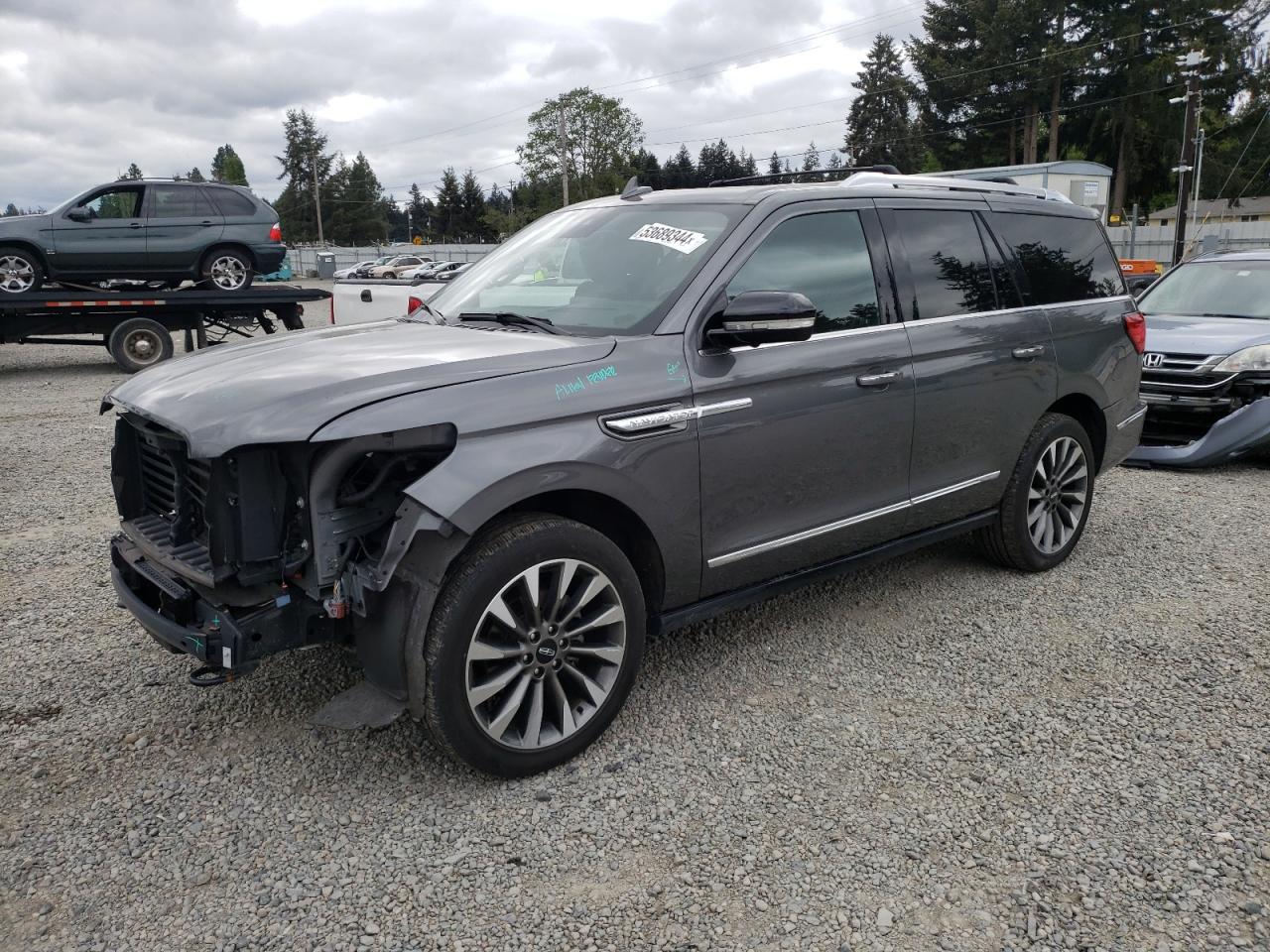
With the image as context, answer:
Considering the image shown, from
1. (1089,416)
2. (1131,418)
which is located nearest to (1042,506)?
(1089,416)

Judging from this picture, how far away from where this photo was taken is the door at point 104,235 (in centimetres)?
1377

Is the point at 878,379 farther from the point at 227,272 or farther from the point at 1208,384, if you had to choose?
the point at 227,272

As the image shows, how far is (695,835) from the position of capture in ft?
9.58

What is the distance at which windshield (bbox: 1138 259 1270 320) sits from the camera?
8.41 meters

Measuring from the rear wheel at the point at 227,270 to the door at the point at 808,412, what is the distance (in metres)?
12.8

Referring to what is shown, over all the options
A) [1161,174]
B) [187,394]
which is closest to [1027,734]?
[187,394]

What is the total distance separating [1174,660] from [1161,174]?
67.9 m

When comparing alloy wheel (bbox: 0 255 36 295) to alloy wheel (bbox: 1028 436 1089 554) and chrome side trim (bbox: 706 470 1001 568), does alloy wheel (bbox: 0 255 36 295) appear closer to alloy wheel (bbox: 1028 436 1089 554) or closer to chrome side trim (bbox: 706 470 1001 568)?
chrome side trim (bbox: 706 470 1001 568)

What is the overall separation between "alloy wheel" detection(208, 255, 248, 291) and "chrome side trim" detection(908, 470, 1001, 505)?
13.1 m

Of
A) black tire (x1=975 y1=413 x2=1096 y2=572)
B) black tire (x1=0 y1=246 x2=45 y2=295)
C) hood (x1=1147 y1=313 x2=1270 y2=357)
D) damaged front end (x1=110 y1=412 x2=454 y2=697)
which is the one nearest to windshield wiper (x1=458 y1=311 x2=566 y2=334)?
damaged front end (x1=110 y1=412 x2=454 y2=697)

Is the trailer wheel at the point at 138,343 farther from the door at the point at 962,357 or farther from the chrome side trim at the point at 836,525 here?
the chrome side trim at the point at 836,525

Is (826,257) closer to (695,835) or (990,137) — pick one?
(695,835)

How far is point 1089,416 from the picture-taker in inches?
208

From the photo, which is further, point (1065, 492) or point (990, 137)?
point (990, 137)
